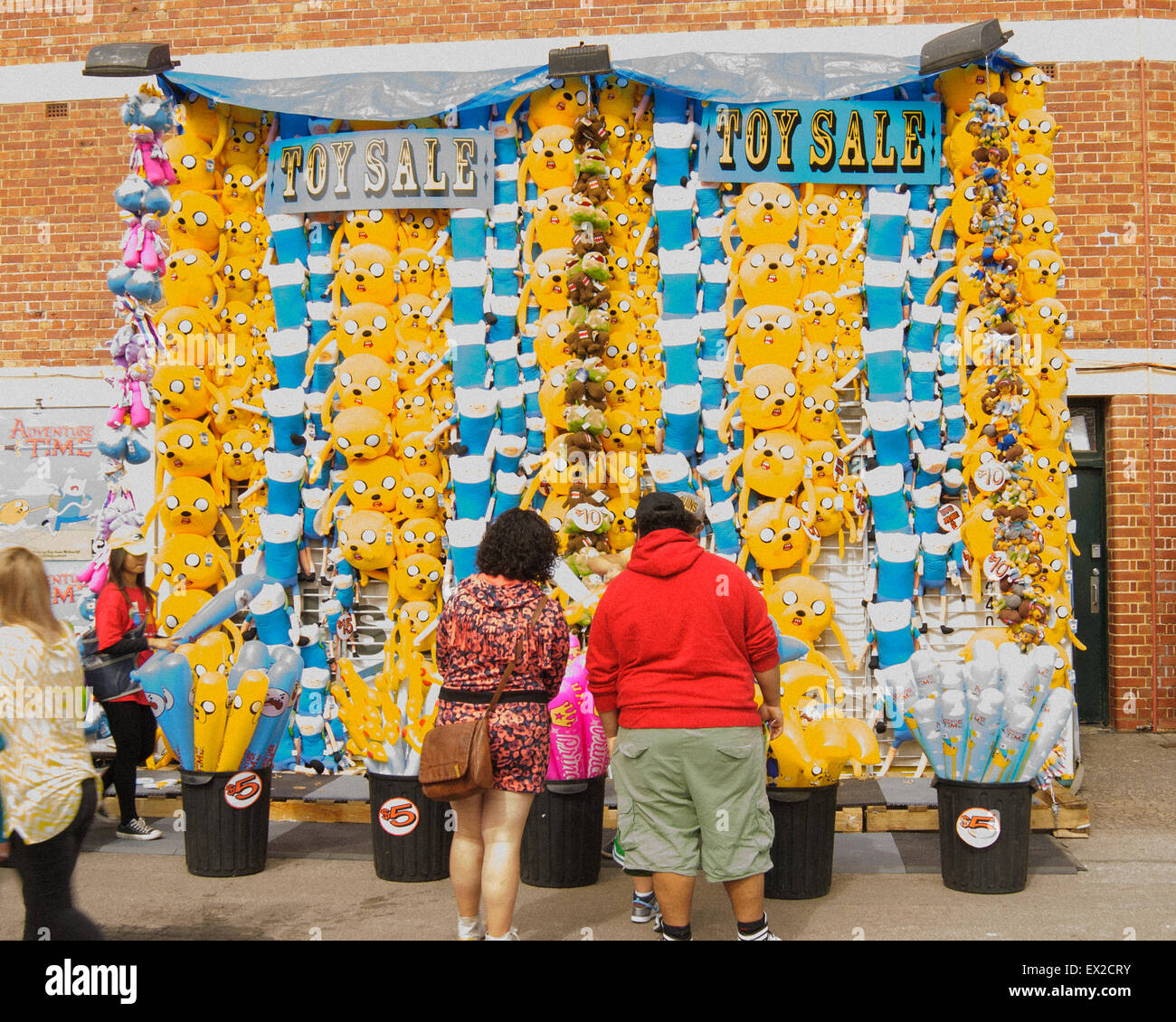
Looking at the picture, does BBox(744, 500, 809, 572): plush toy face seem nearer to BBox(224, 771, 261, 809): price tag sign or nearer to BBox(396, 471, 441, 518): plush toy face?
BBox(396, 471, 441, 518): plush toy face

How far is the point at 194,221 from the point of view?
667 cm

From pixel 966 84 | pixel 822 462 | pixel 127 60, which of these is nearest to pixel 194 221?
pixel 127 60

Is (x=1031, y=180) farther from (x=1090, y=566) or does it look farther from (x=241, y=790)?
(x=241, y=790)

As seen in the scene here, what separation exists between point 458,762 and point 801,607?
2.81m

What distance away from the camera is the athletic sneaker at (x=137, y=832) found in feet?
19.0

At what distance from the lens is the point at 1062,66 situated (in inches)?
356

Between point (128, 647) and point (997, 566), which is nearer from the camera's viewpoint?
point (128, 647)

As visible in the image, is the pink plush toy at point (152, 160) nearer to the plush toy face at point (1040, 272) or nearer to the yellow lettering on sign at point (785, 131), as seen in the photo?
the yellow lettering on sign at point (785, 131)

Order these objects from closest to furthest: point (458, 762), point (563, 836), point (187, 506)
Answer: point (458, 762)
point (563, 836)
point (187, 506)

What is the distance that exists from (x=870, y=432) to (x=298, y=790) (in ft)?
11.8

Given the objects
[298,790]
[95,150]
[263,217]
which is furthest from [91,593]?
[95,150]

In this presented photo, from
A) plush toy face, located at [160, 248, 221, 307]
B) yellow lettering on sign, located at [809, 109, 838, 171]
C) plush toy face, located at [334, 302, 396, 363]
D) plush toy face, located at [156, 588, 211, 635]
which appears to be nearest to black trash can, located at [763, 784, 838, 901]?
plush toy face, located at [334, 302, 396, 363]

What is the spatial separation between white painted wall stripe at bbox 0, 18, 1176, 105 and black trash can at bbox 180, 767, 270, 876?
5.83m
